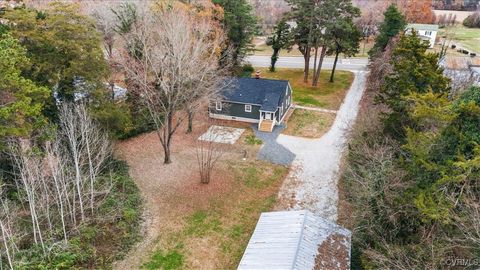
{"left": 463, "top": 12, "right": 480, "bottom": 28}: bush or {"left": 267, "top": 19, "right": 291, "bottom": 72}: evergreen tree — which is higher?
{"left": 463, "top": 12, "right": 480, "bottom": 28}: bush

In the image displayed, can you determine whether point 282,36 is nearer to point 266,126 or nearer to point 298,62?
point 298,62

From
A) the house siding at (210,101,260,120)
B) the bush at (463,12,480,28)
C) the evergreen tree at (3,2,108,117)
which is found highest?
the bush at (463,12,480,28)

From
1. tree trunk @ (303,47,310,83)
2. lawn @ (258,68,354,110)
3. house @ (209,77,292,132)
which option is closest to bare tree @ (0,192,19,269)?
house @ (209,77,292,132)

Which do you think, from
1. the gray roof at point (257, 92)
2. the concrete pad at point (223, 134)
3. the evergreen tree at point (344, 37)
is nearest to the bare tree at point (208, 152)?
the concrete pad at point (223, 134)

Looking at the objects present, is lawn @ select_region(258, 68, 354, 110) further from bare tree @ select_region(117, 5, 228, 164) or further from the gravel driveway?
bare tree @ select_region(117, 5, 228, 164)

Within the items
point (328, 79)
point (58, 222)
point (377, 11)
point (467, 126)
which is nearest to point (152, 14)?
point (58, 222)

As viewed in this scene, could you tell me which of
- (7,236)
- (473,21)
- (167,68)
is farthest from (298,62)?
(473,21)
